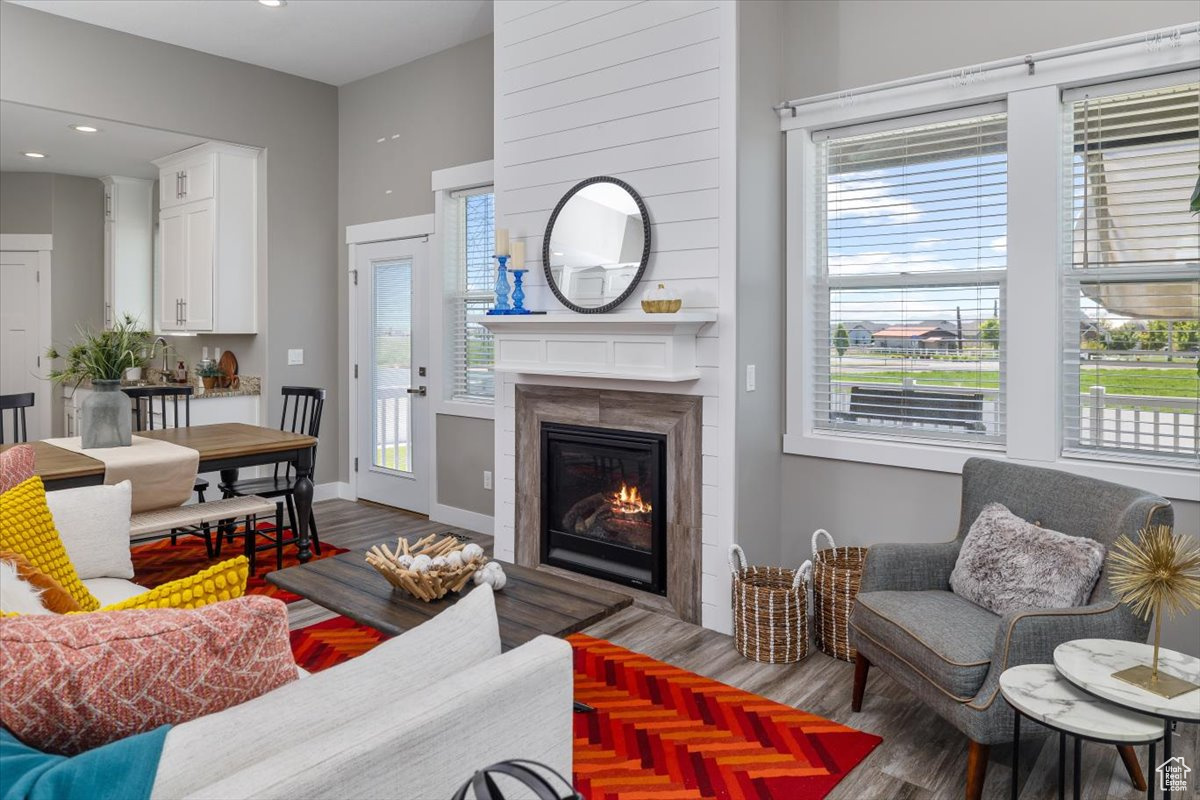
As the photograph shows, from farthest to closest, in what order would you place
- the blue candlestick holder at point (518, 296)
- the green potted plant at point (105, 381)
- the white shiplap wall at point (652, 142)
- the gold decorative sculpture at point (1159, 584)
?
the blue candlestick holder at point (518, 296) → the green potted plant at point (105, 381) → the white shiplap wall at point (652, 142) → the gold decorative sculpture at point (1159, 584)

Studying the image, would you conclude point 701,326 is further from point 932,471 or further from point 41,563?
point 41,563

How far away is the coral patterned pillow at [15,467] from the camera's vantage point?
2453 mm

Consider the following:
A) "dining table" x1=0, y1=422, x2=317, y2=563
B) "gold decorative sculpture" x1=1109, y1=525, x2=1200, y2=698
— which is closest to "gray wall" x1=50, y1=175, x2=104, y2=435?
"dining table" x1=0, y1=422, x2=317, y2=563

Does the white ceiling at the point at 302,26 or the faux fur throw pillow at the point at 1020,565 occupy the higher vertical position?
the white ceiling at the point at 302,26

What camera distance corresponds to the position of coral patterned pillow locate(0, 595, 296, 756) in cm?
102

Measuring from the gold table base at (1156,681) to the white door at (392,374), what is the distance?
14.3 ft

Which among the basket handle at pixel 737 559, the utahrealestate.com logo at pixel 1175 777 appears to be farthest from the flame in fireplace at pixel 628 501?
the utahrealestate.com logo at pixel 1175 777

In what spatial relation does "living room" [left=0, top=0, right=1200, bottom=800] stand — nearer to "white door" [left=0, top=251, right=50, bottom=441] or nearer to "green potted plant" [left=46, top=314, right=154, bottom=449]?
"green potted plant" [left=46, top=314, right=154, bottom=449]

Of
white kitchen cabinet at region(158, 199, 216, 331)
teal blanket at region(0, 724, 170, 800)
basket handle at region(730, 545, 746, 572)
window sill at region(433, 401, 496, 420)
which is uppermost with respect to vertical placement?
white kitchen cabinet at region(158, 199, 216, 331)

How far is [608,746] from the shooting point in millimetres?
2469

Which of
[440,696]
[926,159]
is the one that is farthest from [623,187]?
[440,696]

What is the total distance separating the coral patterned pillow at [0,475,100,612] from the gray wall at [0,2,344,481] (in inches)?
137

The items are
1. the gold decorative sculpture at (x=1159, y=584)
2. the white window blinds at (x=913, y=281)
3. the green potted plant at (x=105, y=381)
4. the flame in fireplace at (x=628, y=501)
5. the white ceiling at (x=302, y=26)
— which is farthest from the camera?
the white ceiling at (x=302, y=26)

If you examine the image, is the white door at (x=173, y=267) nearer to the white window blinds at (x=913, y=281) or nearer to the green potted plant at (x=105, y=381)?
the green potted plant at (x=105, y=381)
